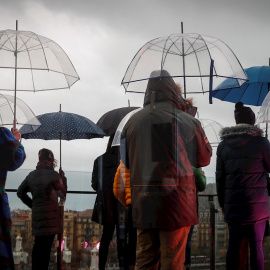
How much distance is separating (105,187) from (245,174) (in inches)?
53.0

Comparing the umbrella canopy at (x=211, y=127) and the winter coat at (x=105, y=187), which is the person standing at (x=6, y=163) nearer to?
the winter coat at (x=105, y=187)

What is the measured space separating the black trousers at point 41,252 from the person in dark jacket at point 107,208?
0.45m

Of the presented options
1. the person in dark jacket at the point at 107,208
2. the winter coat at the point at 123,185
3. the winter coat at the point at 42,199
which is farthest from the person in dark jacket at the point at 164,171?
the winter coat at the point at 42,199

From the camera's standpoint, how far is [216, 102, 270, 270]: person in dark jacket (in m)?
4.59

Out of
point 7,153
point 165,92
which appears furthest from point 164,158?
point 7,153

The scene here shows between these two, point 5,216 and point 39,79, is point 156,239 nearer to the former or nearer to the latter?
point 5,216

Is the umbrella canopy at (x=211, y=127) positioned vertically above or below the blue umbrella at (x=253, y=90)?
below

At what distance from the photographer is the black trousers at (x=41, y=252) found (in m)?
5.19

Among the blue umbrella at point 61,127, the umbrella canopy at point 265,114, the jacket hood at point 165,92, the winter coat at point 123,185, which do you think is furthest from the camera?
the blue umbrella at point 61,127

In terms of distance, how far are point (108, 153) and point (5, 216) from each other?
5.77 feet

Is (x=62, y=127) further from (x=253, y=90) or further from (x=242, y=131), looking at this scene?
(x=242, y=131)

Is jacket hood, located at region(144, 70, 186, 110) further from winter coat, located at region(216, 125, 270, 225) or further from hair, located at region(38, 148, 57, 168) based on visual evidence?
hair, located at region(38, 148, 57, 168)

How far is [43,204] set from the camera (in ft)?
17.3

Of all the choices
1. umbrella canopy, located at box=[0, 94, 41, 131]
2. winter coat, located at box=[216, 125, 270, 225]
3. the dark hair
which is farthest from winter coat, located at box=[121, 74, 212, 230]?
umbrella canopy, located at box=[0, 94, 41, 131]
